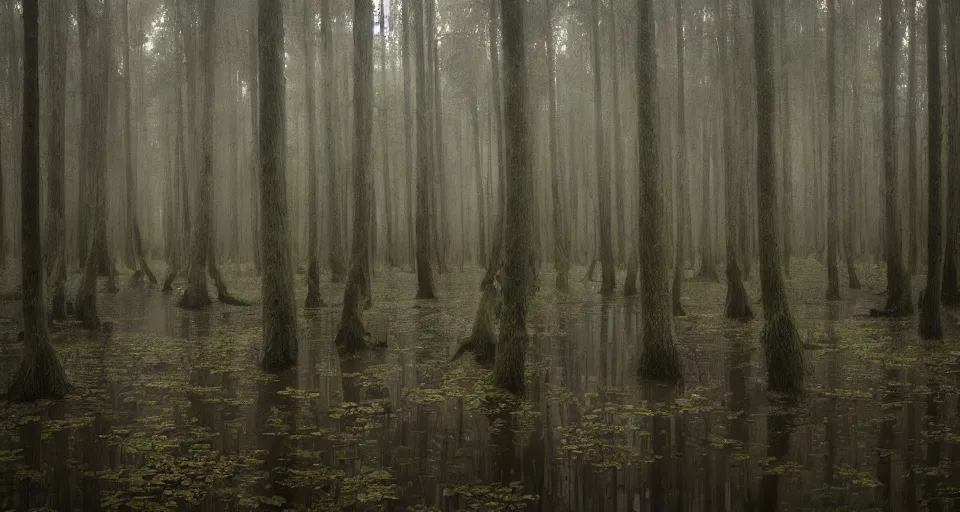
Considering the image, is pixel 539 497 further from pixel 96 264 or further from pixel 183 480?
pixel 96 264

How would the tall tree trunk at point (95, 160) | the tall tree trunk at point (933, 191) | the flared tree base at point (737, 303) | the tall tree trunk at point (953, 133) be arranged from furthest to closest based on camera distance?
the flared tree base at point (737, 303) → the tall tree trunk at point (95, 160) → the tall tree trunk at point (953, 133) → the tall tree trunk at point (933, 191)

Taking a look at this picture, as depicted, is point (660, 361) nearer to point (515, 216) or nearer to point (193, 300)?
point (515, 216)

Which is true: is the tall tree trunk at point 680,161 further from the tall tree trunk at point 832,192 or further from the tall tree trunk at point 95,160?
the tall tree trunk at point 95,160

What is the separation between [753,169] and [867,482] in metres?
19.1

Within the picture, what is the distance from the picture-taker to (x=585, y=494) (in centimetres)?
462

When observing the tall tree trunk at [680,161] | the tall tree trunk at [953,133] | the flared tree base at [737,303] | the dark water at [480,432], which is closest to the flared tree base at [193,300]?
the dark water at [480,432]

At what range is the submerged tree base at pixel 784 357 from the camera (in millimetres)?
7238

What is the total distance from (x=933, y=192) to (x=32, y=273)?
41.1 ft

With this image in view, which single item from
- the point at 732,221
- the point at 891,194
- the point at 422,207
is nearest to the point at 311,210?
the point at 422,207

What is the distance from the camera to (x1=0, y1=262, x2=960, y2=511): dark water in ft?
15.0

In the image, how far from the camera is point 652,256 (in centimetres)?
820

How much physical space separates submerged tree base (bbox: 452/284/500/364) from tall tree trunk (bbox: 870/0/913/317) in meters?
8.62

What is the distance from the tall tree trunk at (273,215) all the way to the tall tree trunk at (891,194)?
37.6ft

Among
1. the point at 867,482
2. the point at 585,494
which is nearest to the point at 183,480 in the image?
the point at 585,494
